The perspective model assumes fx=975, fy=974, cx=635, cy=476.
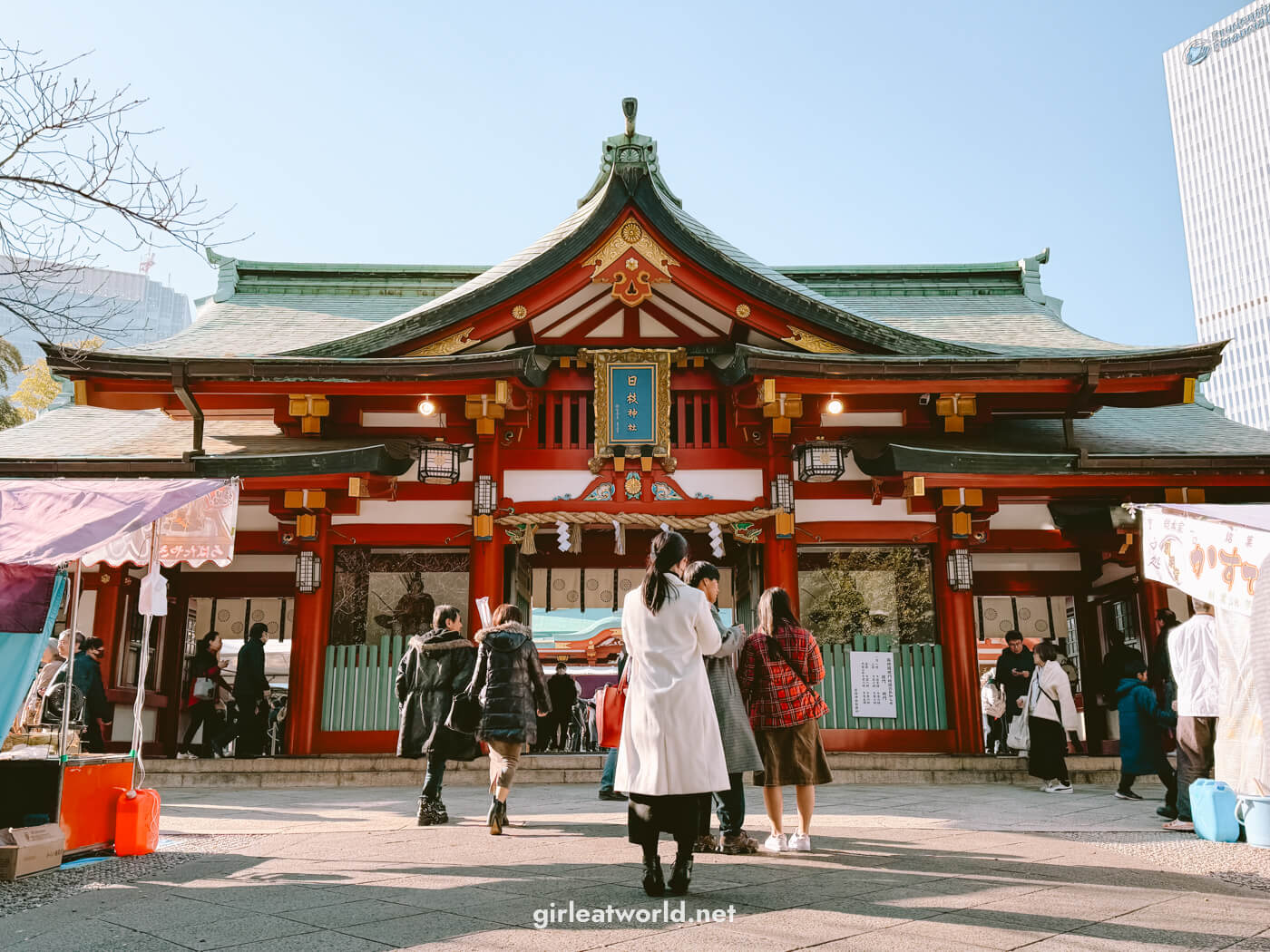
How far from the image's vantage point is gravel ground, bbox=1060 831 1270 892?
5668 mm

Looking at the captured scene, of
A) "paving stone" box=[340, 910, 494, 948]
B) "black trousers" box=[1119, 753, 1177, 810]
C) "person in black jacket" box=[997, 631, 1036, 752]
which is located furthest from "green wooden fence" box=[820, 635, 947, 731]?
"paving stone" box=[340, 910, 494, 948]

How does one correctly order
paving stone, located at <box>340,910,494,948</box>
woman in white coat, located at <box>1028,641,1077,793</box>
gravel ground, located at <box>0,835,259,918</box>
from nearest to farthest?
paving stone, located at <box>340,910,494,948</box> < gravel ground, located at <box>0,835,259,918</box> < woman in white coat, located at <box>1028,641,1077,793</box>

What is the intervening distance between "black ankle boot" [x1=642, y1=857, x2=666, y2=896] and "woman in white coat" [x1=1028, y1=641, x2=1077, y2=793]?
274 inches

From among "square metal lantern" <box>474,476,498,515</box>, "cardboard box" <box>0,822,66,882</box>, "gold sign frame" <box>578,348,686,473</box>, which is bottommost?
"cardboard box" <box>0,822,66,882</box>

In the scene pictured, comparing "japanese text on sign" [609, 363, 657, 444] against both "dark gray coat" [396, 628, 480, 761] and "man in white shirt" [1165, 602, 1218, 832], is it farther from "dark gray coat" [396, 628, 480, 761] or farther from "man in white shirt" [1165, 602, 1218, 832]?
"man in white shirt" [1165, 602, 1218, 832]

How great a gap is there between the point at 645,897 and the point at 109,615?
10226 millimetres

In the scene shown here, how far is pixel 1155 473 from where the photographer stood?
1174 cm

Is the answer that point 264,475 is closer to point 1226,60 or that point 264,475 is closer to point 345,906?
point 345,906

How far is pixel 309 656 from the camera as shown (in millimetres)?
11773

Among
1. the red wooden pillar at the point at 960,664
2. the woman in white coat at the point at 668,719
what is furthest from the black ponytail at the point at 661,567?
the red wooden pillar at the point at 960,664

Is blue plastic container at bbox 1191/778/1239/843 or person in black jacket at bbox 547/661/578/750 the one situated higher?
person in black jacket at bbox 547/661/578/750

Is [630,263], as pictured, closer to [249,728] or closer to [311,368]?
[311,368]

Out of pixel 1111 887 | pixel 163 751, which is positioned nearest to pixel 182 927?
pixel 1111 887

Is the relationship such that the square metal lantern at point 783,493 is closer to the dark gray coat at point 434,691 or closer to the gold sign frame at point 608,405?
the gold sign frame at point 608,405
